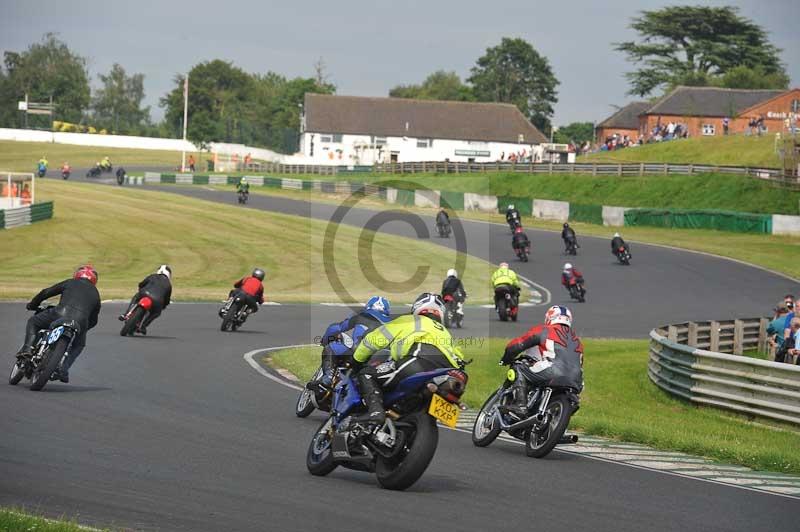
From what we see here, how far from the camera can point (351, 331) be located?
38.7 feet

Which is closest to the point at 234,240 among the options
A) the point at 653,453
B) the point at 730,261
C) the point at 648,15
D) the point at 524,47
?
the point at 730,261

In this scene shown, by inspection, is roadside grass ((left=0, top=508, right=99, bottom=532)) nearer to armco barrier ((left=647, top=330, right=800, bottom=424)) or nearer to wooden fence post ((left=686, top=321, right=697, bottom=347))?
armco barrier ((left=647, top=330, right=800, bottom=424))

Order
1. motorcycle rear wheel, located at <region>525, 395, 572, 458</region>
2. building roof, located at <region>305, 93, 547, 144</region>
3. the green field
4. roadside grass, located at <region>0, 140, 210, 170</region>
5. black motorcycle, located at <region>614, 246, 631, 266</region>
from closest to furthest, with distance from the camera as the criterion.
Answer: motorcycle rear wheel, located at <region>525, 395, 572, 458</region> → black motorcycle, located at <region>614, 246, 631, 266</region> → roadside grass, located at <region>0, 140, 210, 170</region> → the green field → building roof, located at <region>305, 93, 547, 144</region>

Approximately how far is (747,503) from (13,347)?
42.1 feet

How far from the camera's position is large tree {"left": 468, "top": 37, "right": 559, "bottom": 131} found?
520ft

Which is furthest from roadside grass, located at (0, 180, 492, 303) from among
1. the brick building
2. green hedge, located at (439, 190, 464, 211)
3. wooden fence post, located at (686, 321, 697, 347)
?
the brick building

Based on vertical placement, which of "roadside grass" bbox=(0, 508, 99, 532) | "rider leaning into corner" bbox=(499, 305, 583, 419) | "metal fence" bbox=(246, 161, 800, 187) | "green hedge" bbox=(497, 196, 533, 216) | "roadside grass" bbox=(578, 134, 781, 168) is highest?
"roadside grass" bbox=(578, 134, 781, 168)

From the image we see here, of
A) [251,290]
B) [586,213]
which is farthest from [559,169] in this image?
[251,290]

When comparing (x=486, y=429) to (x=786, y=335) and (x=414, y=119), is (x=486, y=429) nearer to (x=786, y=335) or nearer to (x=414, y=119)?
(x=786, y=335)

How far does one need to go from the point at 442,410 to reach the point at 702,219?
52082mm

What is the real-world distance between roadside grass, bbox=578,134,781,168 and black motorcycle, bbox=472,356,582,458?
209 ft

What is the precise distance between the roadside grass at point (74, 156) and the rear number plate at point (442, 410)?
319 ft

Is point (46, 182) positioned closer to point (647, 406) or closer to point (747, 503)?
point (647, 406)

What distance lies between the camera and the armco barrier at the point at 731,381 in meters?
17.2
